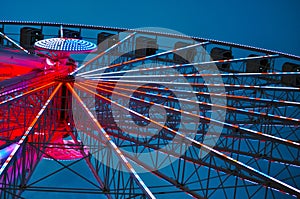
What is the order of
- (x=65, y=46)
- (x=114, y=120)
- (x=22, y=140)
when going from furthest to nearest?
(x=65, y=46)
(x=114, y=120)
(x=22, y=140)

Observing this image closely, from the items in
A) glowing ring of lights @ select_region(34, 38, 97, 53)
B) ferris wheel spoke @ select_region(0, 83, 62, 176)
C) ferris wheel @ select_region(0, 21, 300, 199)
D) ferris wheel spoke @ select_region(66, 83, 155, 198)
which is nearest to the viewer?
ferris wheel spoke @ select_region(66, 83, 155, 198)

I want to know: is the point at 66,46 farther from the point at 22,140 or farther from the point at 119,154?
the point at 119,154

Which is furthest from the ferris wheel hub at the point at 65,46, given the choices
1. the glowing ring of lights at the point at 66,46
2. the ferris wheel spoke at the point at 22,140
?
the ferris wheel spoke at the point at 22,140

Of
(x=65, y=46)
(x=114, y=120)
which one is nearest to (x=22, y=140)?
(x=114, y=120)

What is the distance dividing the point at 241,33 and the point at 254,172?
112m

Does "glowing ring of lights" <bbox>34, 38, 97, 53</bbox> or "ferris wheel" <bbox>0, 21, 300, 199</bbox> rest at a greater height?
"glowing ring of lights" <bbox>34, 38, 97, 53</bbox>

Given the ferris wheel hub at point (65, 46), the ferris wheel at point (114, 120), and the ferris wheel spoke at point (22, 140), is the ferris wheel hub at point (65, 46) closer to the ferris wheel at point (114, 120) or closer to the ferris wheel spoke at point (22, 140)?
the ferris wheel at point (114, 120)

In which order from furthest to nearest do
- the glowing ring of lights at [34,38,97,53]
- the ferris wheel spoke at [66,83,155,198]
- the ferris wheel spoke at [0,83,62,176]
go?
1. the glowing ring of lights at [34,38,97,53]
2. the ferris wheel spoke at [0,83,62,176]
3. the ferris wheel spoke at [66,83,155,198]

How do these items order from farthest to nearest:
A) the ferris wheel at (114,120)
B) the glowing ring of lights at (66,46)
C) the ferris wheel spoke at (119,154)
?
the glowing ring of lights at (66,46)
the ferris wheel at (114,120)
the ferris wheel spoke at (119,154)

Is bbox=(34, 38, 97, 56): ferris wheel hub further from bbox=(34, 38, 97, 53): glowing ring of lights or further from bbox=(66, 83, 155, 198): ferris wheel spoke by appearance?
bbox=(66, 83, 155, 198): ferris wheel spoke

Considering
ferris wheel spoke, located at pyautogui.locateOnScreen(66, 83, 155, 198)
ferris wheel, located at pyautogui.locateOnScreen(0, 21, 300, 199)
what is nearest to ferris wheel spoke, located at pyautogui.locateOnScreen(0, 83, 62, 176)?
ferris wheel, located at pyautogui.locateOnScreen(0, 21, 300, 199)

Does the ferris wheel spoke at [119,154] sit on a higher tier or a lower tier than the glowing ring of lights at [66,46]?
lower

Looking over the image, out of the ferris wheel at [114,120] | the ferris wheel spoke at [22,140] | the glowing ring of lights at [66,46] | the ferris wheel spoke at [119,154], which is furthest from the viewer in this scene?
the glowing ring of lights at [66,46]

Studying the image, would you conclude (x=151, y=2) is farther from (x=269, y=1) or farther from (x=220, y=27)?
(x=269, y=1)
